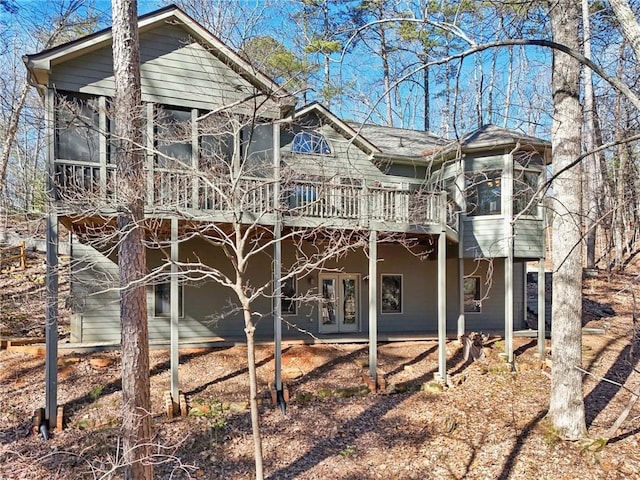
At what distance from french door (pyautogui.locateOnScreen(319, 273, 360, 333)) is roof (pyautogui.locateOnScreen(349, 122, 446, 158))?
165 inches

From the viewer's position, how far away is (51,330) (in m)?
7.70

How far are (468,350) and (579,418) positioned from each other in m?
4.15

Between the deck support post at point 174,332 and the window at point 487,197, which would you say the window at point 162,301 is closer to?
the deck support post at point 174,332

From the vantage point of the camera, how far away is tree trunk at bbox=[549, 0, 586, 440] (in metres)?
7.56

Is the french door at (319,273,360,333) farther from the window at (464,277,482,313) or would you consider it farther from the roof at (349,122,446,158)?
the roof at (349,122,446,158)

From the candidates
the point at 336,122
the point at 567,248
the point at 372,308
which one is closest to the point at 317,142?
the point at 336,122

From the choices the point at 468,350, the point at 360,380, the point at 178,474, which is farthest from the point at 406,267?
the point at 178,474

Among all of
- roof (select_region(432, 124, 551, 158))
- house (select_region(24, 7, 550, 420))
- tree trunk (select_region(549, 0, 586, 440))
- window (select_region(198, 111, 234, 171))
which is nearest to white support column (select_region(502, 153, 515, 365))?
house (select_region(24, 7, 550, 420))

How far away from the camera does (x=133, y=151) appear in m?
6.77

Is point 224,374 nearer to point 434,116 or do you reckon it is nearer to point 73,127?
point 73,127

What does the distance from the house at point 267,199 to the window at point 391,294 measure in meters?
0.04

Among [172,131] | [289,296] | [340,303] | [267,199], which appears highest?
[172,131]

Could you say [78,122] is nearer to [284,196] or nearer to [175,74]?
[175,74]

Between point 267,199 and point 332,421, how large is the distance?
14.0 feet
